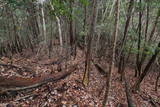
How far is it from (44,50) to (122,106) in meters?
7.00

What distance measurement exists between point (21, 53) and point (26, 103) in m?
7.49

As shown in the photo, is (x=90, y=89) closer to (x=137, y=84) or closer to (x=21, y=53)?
(x=137, y=84)

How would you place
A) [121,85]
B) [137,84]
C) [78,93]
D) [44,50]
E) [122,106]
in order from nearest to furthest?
[78,93] → [122,106] → [137,84] → [121,85] → [44,50]

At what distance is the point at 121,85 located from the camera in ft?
27.4

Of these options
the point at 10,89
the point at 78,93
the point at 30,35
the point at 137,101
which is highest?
the point at 30,35

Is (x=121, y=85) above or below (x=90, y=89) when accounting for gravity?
below

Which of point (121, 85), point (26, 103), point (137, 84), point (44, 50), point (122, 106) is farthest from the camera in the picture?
point (44, 50)

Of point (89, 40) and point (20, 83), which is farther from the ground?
point (89, 40)

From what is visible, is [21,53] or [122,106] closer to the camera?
[122,106]

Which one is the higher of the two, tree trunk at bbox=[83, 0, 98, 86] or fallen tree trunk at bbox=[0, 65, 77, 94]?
tree trunk at bbox=[83, 0, 98, 86]

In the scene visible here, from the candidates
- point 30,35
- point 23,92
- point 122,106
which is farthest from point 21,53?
point 122,106

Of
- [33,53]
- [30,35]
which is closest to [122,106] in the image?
[33,53]

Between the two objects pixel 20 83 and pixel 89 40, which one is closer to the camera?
pixel 20 83

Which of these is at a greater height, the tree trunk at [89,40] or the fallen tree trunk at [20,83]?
the tree trunk at [89,40]
